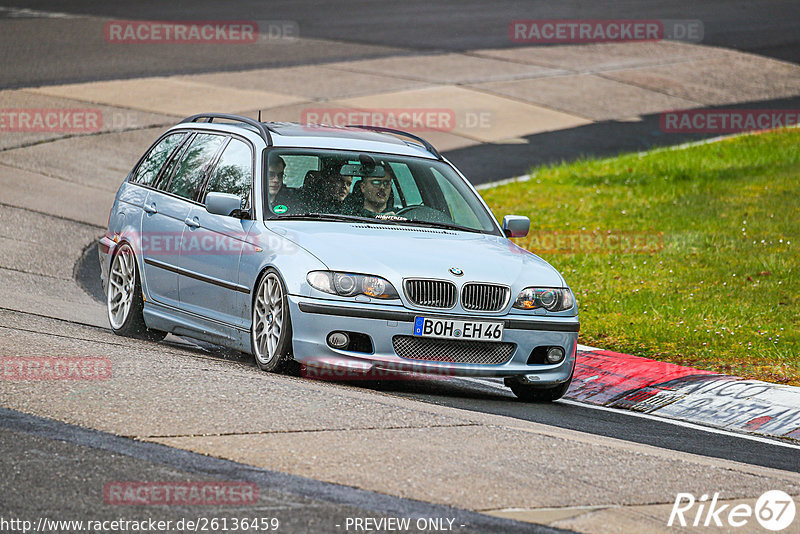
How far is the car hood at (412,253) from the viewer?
318 inches

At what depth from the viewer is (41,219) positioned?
1483cm

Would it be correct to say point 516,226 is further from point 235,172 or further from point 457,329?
point 235,172

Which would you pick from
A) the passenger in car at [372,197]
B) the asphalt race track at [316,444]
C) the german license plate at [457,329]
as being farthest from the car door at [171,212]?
the german license plate at [457,329]

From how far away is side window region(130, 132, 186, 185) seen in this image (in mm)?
10328

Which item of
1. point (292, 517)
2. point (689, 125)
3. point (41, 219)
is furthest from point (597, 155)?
point (292, 517)

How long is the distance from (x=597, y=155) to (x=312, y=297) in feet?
44.5

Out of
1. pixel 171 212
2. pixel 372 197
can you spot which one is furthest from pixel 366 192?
pixel 171 212

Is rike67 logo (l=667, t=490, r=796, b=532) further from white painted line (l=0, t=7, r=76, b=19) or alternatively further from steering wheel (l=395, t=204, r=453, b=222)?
white painted line (l=0, t=7, r=76, b=19)

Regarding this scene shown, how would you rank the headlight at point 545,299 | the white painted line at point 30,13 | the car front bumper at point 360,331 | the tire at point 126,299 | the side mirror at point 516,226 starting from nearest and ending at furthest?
the car front bumper at point 360,331, the headlight at point 545,299, the side mirror at point 516,226, the tire at point 126,299, the white painted line at point 30,13

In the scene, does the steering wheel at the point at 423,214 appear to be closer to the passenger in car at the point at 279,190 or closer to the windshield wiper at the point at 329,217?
the windshield wiper at the point at 329,217

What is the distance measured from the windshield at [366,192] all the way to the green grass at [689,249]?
204cm

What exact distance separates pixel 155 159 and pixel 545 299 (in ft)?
12.3

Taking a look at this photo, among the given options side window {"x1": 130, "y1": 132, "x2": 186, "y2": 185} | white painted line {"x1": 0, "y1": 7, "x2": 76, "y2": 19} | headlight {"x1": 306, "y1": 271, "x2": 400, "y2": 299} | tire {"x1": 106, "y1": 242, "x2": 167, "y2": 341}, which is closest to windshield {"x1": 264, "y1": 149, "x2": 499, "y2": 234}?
headlight {"x1": 306, "y1": 271, "x2": 400, "y2": 299}

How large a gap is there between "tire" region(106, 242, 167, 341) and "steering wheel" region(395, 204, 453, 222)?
216cm
